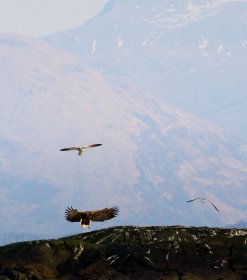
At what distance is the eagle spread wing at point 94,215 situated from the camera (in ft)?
96.2

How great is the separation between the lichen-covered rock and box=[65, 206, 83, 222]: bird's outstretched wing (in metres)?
0.81

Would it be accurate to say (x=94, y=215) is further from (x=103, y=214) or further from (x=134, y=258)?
(x=134, y=258)

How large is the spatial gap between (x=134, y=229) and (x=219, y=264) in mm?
3899

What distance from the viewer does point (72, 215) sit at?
97.8 ft

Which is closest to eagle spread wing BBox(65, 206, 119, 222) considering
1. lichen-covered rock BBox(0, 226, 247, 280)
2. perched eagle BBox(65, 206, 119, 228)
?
perched eagle BBox(65, 206, 119, 228)

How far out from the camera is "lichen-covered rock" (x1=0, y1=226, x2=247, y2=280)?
27.0 meters

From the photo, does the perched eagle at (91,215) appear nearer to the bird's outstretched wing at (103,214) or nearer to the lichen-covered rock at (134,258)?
the bird's outstretched wing at (103,214)

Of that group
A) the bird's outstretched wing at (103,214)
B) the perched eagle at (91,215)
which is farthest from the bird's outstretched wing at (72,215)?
the bird's outstretched wing at (103,214)

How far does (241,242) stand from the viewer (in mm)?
28641

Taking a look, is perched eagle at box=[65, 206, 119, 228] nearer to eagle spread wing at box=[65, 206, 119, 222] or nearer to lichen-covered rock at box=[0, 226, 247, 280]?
eagle spread wing at box=[65, 206, 119, 222]

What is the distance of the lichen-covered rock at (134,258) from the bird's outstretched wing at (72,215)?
814mm

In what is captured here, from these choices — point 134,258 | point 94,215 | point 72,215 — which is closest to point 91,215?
point 94,215

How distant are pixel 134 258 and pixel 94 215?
2.29m

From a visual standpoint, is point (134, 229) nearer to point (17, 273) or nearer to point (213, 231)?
point (213, 231)
